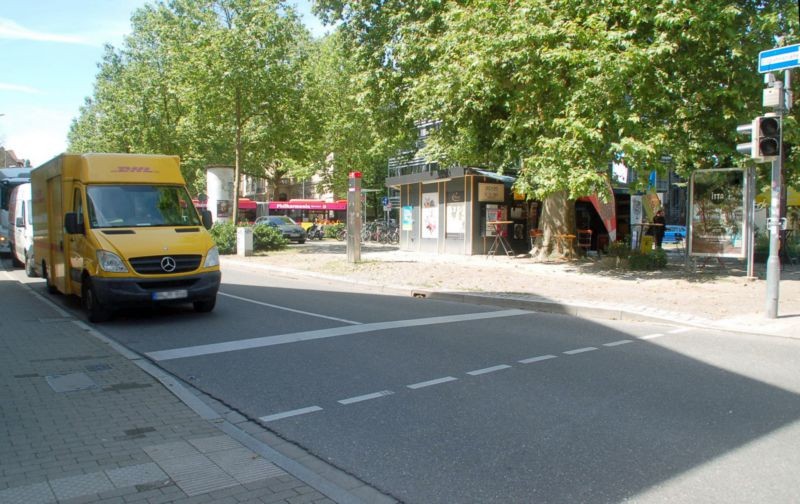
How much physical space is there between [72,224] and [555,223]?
1471 cm

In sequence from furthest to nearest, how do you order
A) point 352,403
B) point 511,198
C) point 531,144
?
1. point 511,198
2. point 531,144
3. point 352,403

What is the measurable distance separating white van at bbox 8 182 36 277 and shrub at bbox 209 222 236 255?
22.4 ft

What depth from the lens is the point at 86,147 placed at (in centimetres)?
4147

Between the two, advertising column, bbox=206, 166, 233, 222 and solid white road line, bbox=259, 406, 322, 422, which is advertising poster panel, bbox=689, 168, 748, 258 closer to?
solid white road line, bbox=259, 406, 322, 422

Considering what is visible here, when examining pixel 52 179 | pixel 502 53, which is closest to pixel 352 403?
pixel 52 179

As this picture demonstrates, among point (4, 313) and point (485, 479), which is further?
point (4, 313)

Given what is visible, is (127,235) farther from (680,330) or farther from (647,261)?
(647,261)

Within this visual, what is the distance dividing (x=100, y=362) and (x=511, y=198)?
18.8 metres

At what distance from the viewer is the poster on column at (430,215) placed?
24.8 meters

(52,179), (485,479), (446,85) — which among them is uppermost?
(446,85)

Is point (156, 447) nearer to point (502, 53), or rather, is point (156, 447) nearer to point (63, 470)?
point (63, 470)

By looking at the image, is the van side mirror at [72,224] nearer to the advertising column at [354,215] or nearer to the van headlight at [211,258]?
the van headlight at [211,258]

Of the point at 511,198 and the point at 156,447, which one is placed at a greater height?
the point at 511,198

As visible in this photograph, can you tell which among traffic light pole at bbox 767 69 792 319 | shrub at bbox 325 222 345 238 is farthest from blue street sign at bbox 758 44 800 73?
shrub at bbox 325 222 345 238
